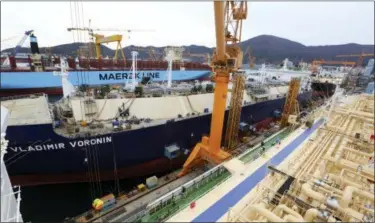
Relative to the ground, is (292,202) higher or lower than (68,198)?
higher

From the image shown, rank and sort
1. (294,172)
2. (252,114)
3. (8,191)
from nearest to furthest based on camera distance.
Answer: (8,191) → (294,172) → (252,114)

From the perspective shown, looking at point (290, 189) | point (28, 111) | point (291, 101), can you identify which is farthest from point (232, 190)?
point (291, 101)

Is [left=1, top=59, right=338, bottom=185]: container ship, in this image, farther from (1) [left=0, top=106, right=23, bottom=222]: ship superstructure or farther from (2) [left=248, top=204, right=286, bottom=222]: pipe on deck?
(2) [left=248, top=204, right=286, bottom=222]: pipe on deck

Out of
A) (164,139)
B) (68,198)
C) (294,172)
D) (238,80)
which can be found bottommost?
(68,198)

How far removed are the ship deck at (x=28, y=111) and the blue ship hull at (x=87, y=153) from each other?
340 mm

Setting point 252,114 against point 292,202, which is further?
point 252,114

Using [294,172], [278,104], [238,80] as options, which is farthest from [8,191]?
[278,104]

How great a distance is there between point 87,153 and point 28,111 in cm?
346

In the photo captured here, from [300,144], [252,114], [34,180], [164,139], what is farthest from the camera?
[252,114]

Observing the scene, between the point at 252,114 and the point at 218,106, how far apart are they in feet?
29.7

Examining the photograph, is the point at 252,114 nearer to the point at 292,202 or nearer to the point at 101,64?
the point at 292,202

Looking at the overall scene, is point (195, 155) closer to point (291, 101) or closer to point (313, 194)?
point (313, 194)

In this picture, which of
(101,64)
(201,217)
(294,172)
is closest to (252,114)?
(294,172)

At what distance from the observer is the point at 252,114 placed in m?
18.0
